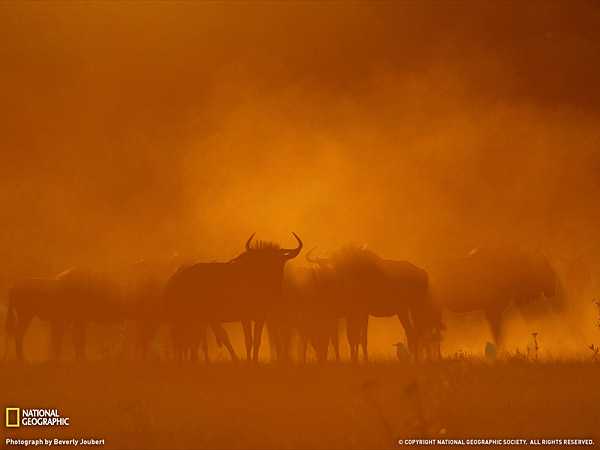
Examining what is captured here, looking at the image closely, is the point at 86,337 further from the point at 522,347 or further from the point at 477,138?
the point at 477,138

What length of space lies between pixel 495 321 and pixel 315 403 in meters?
7.73

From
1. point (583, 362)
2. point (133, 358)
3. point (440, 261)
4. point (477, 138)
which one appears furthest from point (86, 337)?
point (477, 138)

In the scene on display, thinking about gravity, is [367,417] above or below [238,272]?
below

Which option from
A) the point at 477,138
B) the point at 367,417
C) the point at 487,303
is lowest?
the point at 367,417

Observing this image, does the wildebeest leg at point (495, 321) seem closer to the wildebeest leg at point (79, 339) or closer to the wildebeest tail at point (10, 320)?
the wildebeest leg at point (79, 339)

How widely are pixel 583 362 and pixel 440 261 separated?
616 centimetres

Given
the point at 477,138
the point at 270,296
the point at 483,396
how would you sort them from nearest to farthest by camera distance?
the point at 483,396 → the point at 270,296 → the point at 477,138

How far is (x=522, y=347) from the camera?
16.3 metres

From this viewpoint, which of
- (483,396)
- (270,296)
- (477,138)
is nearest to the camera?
(483,396)

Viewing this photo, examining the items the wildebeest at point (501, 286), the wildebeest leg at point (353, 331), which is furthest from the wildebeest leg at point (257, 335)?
the wildebeest at point (501, 286)

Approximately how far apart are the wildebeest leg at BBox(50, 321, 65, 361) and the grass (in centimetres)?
373

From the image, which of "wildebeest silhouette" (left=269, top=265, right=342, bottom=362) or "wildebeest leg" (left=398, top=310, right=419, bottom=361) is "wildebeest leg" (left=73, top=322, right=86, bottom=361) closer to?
"wildebeest silhouette" (left=269, top=265, right=342, bottom=362)

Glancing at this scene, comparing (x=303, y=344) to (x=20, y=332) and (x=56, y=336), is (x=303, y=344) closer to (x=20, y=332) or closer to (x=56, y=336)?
(x=56, y=336)

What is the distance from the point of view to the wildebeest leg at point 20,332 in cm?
1567
